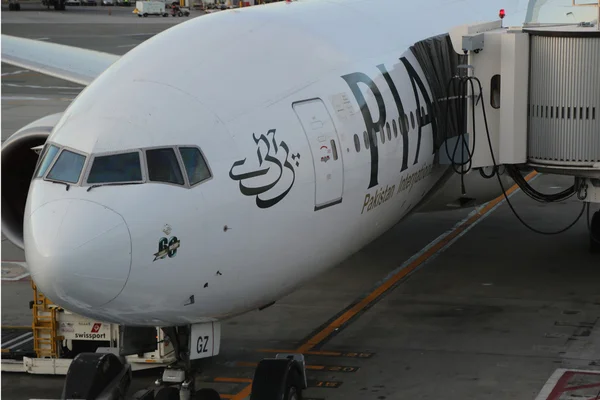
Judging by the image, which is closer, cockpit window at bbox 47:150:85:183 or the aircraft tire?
cockpit window at bbox 47:150:85:183

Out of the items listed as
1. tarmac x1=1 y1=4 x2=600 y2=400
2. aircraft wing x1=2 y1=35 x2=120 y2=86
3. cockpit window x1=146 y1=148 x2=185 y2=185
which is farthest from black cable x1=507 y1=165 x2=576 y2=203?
aircraft wing x1=2 y1=35 x2=120 y2=86

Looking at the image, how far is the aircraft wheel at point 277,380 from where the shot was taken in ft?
43.9

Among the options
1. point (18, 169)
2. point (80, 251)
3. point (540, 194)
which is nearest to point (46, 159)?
point (80, 251)

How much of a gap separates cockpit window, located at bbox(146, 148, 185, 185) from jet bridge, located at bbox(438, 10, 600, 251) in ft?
20.5

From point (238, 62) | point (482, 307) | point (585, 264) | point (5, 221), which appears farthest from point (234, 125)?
point (585, 264)

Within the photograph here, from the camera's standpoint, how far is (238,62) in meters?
13.5

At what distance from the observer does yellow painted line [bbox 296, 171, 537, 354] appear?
17.8 metres

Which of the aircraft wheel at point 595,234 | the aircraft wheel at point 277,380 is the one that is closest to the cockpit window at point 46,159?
the aircraft wheel at point 277,380

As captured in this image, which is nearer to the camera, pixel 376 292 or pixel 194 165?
pixel 194 165

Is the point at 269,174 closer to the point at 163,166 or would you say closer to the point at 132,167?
the point at 163,166

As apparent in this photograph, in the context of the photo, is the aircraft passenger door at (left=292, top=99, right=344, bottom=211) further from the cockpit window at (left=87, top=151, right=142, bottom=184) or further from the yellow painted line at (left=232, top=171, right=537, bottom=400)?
the yellow painted line at (left=232, top=171, right=537, bottom=400)

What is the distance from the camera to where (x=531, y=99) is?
17125mm

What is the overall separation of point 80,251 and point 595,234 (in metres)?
13.8

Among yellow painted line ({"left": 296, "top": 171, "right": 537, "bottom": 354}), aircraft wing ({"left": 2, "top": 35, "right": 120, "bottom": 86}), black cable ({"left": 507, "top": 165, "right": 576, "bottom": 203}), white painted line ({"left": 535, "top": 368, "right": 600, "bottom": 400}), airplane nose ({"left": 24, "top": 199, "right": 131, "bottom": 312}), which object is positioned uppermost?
aircraft wing ({"left": 2, "top": 35, "right": 120, "bottom": 86})
